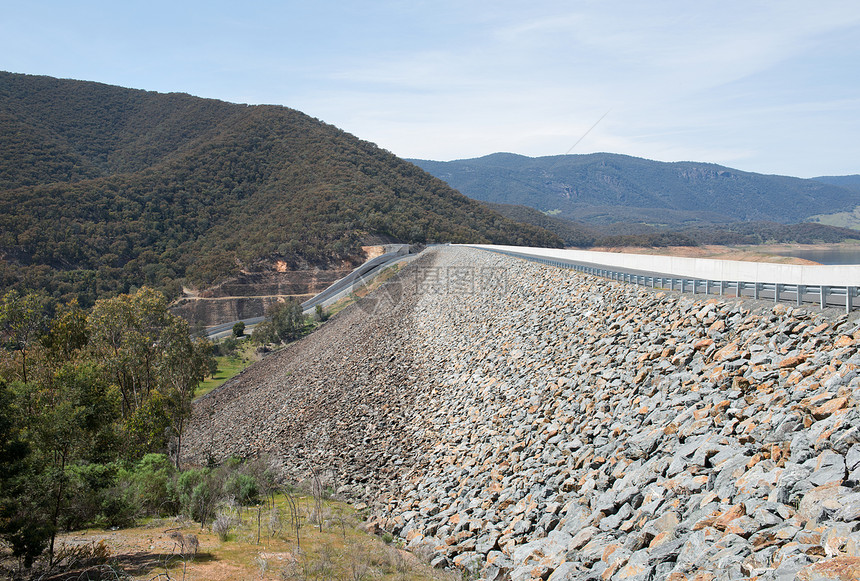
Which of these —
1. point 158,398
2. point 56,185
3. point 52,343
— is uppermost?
point 56,185

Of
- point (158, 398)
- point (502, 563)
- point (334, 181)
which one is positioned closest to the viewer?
point (502, 563)

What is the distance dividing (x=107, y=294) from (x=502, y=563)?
199 ft

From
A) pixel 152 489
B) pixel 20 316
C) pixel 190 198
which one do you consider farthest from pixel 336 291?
pixel 152 489

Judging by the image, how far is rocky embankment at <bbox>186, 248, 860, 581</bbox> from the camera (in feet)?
15.8

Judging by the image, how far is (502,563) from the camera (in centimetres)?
724

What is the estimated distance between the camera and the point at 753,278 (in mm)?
11586

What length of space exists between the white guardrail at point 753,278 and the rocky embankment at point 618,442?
0.55m

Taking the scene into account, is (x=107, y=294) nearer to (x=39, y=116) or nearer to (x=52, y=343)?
(x=52, y=343)

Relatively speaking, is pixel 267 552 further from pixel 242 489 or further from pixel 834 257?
pixel 834 257

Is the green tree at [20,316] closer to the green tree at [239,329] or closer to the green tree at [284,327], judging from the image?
the green tree at [284,327]

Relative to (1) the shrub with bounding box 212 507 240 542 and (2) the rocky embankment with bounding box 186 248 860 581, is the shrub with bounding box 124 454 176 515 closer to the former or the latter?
(2) the rocky embankment with bounding box 186 248 860 581

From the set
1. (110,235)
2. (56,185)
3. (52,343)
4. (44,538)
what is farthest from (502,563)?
(56,185)

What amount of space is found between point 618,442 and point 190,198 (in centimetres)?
8495

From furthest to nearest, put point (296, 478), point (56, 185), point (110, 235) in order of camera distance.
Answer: point (56, 185) < point (110, 235) < point (296, 478)
